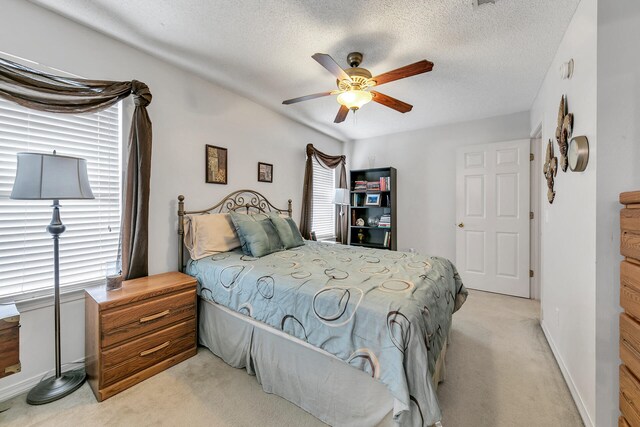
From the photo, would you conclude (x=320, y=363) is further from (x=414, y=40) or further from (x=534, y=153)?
(x=534, y=153)

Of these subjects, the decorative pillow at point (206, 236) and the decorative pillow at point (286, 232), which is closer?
the decorative pillow at point (206, 236)

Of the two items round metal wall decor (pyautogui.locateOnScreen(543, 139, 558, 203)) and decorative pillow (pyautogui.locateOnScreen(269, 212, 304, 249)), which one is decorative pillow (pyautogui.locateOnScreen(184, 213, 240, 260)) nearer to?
decorative pillow (pyautogui.locateOnScreen(269, 212, 304, 249))

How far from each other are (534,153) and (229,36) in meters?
3.99

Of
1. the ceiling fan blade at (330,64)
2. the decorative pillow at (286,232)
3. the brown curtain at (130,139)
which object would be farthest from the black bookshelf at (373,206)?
the brown curtain at (130,139)

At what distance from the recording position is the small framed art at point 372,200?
467cm

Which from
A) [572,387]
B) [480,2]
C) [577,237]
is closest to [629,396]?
[572,387]

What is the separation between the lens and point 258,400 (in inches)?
67.9

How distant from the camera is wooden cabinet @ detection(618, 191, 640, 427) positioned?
111 centimetres

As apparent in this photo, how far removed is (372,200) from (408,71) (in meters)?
2.93

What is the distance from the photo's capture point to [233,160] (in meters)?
3.11

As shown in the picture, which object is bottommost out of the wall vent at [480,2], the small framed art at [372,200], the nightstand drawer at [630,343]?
the nightstand drawer at [630,343]

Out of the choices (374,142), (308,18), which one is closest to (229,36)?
(308,18)

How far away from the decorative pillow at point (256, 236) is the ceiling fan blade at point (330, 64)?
1549 mm

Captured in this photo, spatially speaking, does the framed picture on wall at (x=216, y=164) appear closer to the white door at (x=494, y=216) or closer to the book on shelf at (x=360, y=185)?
the book on shelf at (x=360, y=185)
